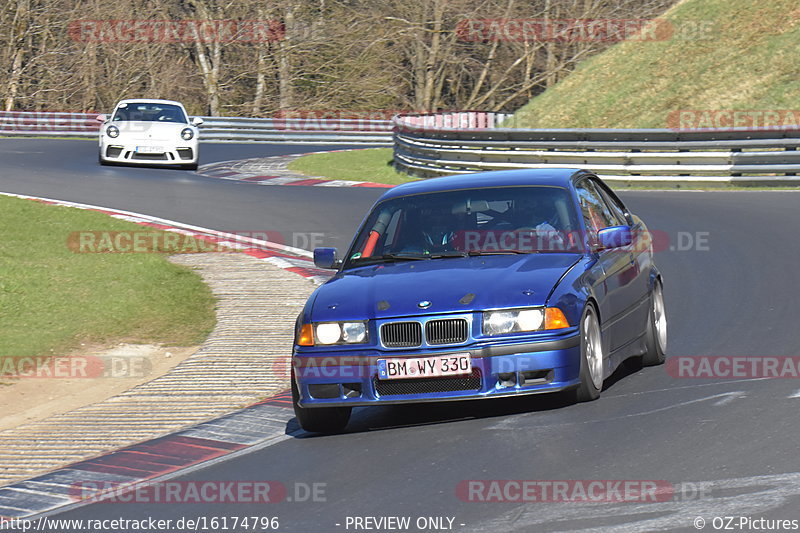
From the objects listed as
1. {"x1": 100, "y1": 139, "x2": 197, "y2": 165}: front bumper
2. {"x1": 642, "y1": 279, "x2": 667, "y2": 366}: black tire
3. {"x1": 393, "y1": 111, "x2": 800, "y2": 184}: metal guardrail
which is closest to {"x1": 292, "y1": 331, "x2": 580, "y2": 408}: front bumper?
{"x1": 642, "y1": 279, "x2": 667, "y2": 366}: black tire

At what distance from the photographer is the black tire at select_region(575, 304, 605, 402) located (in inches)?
285

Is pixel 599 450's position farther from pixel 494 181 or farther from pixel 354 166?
pixel 354 166

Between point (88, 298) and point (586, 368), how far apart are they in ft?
23.8

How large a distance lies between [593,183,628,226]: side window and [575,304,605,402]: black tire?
5.82ft

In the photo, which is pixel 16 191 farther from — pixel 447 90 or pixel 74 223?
pixel 447 90

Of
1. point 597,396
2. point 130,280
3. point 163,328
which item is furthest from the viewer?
point 130,280

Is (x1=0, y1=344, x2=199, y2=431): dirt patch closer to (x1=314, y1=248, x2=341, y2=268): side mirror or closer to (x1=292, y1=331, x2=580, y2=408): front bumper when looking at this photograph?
(x1=314, y1=248, x2=341, y2=268): side mirror

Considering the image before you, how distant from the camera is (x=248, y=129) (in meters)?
40.0

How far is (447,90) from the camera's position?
2090 inches

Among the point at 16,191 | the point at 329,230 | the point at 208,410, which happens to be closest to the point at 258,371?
the point at 208,410

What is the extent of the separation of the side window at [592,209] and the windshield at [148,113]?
61.0 ft

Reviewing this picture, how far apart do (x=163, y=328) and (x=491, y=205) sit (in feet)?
15.5
